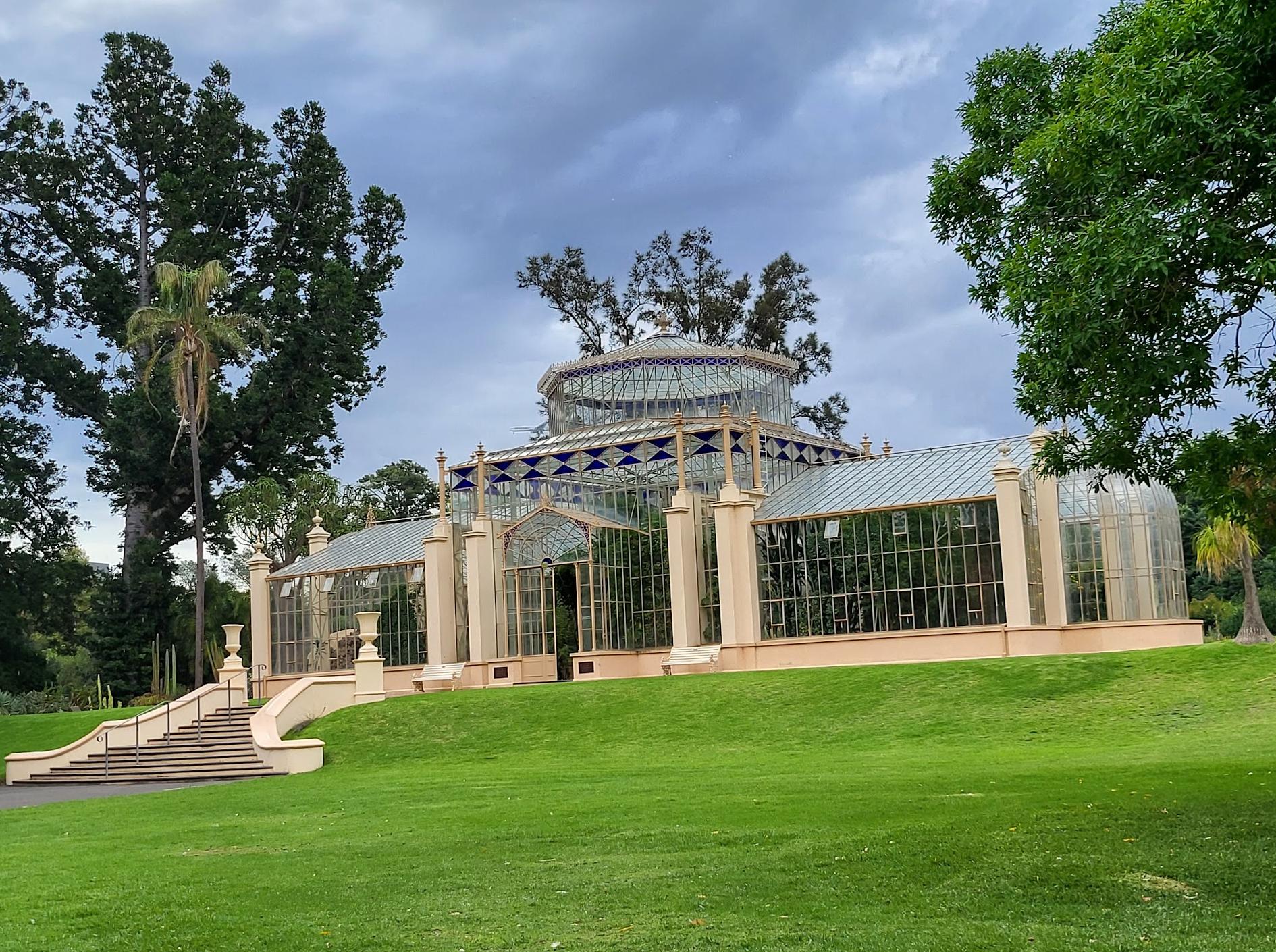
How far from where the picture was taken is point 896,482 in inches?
1489

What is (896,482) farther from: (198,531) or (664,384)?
(198,531)

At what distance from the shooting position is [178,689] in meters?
49.3

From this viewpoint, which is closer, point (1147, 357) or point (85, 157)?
point (1147, 357)

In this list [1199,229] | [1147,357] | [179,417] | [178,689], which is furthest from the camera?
[179,417]

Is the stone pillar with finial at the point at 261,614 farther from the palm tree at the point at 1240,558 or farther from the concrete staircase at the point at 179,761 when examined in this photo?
the palm tree at the point at 1240,558

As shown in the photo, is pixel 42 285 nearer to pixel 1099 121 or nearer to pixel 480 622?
pixel 480 622

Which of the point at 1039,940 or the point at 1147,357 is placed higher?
the point at 1147,357

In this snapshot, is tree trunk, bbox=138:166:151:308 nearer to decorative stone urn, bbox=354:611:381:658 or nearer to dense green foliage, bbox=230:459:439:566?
dense green foliage, bbox=230:459:439:566

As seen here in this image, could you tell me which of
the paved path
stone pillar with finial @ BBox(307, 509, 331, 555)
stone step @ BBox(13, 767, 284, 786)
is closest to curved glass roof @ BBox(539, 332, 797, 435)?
stone pillar with finial @ BBox(307, 509, 331, 555)

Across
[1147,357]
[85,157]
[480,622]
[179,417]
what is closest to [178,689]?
[179,417]

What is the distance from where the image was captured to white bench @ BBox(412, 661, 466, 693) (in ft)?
132

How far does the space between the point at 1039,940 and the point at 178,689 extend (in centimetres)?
4490

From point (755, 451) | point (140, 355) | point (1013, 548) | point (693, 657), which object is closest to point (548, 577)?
point (693, 657)

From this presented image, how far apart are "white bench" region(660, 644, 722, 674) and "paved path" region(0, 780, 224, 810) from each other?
13.3 m
